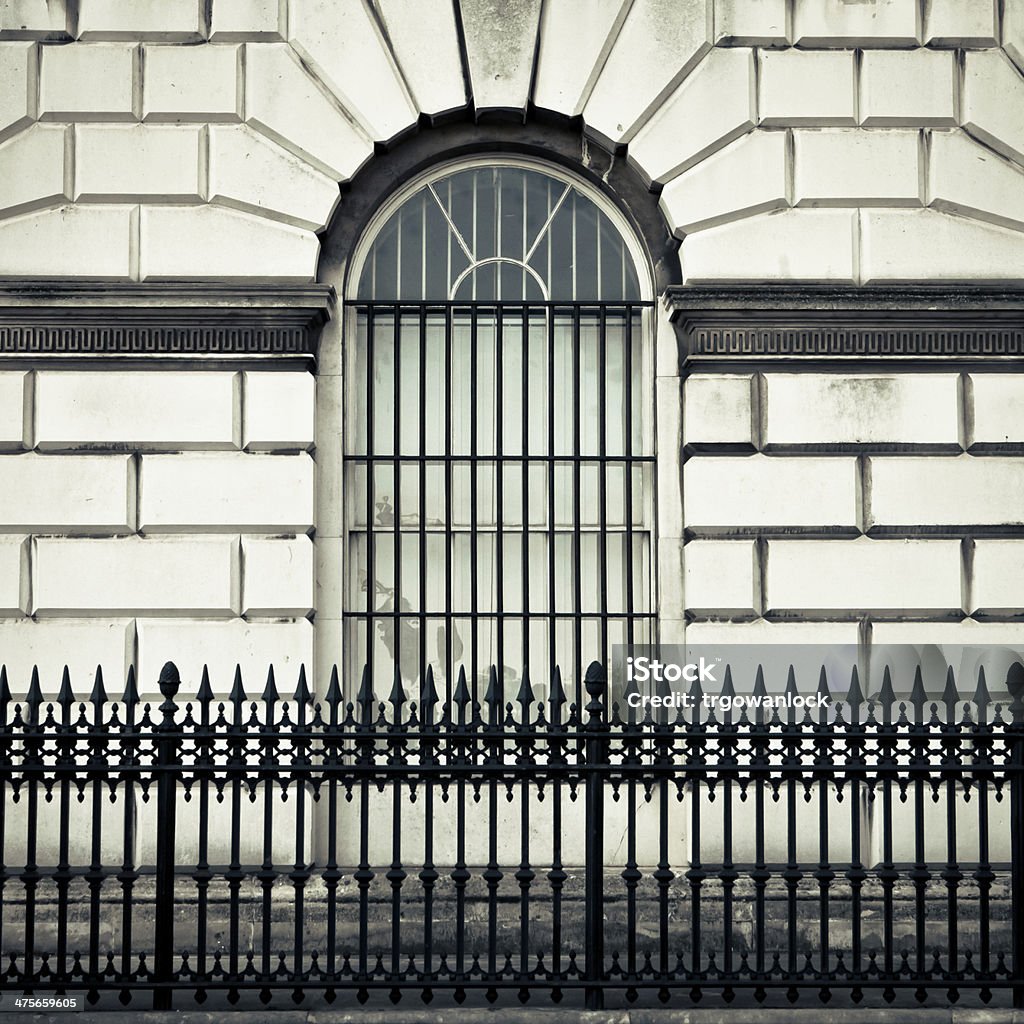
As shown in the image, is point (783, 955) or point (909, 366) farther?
point (909, 366)

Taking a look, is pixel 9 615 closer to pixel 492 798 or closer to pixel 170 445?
pixel 170 445

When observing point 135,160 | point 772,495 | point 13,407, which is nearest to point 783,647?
point 772,495

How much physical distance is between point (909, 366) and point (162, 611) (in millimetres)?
6083

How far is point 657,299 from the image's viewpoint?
35.2ft

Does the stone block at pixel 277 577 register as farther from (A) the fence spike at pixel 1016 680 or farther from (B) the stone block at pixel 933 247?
(A) the fence spike at pixel 1016 680

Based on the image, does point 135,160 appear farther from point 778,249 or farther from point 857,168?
point 857,168

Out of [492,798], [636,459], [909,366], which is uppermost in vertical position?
[909,366]

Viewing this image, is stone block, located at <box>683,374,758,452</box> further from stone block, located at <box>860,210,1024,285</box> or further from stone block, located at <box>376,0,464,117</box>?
stone block, located at <box>376,0,464,117</box>

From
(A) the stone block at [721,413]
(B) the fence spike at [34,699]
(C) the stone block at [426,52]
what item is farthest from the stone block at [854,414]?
(B) the fence spike at [34,699]

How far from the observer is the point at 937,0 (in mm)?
10594

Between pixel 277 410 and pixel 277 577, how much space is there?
4.23ft

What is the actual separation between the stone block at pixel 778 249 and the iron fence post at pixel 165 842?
209 inches

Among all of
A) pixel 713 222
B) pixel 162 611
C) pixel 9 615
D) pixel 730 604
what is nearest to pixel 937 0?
pixel 713 222

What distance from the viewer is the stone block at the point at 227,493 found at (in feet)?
33.7
